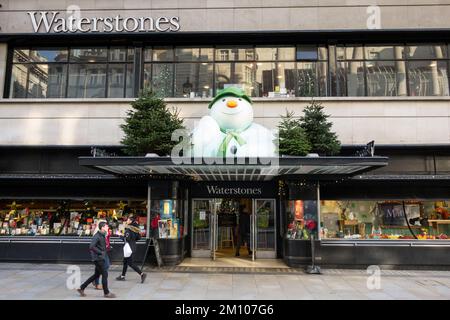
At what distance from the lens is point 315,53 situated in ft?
53.0

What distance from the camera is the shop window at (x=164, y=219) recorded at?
13.7 m

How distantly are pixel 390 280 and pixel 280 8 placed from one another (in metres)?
11.3

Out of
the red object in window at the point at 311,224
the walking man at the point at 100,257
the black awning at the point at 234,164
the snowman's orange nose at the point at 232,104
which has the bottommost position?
the walking man at the point at 100,257

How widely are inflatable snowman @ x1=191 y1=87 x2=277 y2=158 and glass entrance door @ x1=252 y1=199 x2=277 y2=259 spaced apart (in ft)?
12.6

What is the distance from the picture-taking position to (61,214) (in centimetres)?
1498

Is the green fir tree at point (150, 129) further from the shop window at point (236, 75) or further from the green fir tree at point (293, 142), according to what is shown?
the green fir tree at point (293, 142)

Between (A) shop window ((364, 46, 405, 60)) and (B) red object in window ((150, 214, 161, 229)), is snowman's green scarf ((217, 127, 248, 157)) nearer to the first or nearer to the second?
(B) red object in window ((150, 214, 161, 229))

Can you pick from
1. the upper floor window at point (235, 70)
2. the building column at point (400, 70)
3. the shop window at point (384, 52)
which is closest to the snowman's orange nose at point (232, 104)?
the upper floor window at point (235, 70)

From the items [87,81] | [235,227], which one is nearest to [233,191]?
[235,227]

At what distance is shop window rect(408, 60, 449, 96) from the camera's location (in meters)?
15.8

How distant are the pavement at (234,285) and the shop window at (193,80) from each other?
7.39 meters

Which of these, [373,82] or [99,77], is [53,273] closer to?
[99,77]

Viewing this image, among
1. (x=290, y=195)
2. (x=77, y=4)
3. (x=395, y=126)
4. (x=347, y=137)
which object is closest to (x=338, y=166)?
(x=290, y=195)

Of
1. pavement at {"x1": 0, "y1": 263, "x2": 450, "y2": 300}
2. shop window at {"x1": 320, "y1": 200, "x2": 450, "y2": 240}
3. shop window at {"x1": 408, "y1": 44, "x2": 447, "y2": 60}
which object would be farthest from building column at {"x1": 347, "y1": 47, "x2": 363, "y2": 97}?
pavement at {"x1": 0, "y1": 263, "x2": 450, "y2": 300}
